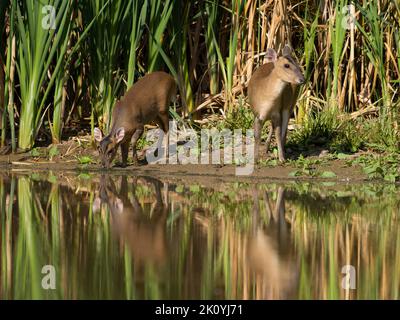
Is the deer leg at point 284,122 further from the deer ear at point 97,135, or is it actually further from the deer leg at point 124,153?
the deer ear at point 97,135

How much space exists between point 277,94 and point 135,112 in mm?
1583

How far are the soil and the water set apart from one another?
0.46m

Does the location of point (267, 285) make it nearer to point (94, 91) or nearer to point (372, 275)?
point (372, 275)

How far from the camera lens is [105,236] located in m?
7.41

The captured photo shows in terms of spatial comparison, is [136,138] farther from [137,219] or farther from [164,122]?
[137,219]

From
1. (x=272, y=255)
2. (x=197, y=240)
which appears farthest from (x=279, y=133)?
(x=272, y=255)

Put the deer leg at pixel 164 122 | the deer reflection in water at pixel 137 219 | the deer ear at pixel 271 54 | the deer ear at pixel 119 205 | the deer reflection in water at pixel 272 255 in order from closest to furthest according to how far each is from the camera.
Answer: the deer reflection in water at pixel 272 255 → the deer reflection in water at pixel 137 219 → the deer ear at pixel 119 205 → the deer ear at pixel 271 54 → the deer leg at pixel 164 122

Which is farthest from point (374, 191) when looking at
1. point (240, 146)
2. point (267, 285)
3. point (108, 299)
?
point (108, 299)

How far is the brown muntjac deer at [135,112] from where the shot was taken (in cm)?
1121

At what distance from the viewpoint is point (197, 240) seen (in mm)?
7289

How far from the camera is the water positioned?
19.6 feet

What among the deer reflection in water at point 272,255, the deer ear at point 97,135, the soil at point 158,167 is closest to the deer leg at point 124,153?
the soil at point 158,167

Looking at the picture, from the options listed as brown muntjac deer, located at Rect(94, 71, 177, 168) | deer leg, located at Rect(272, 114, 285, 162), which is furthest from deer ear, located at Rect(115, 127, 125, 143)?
deer leg, located at Rect(272, 114, 285, 162)

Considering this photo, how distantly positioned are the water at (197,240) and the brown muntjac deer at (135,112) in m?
0.94
